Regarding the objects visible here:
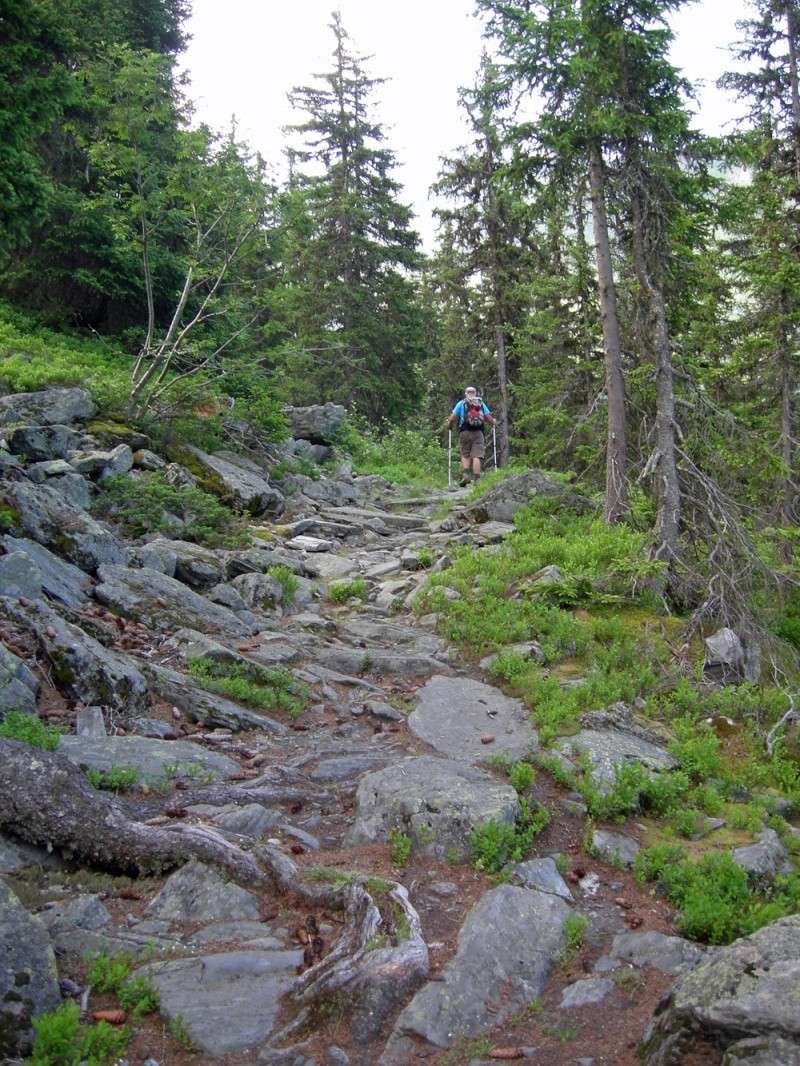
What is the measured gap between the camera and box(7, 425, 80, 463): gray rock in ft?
41.3

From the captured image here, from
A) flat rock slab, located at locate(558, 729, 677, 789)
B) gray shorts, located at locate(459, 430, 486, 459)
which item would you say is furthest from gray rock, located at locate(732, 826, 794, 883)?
gray shorts, located at locate(459, 430, 486, 459)

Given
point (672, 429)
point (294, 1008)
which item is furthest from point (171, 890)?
point (672, 429)

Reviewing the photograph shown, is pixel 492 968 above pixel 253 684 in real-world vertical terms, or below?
below

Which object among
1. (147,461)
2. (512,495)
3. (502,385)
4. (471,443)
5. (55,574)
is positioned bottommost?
(55,574)

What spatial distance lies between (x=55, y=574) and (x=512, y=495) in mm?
9331

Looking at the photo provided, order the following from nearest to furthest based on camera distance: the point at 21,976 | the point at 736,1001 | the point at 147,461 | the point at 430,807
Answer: the point at 736,1001 → the point at 21,976 → the point at 430,807 → the point at 147,461

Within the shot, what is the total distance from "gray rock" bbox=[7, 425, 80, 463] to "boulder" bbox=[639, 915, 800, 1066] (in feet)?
38.0

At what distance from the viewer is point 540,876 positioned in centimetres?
534

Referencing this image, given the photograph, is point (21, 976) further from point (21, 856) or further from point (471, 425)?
point (471, 425)

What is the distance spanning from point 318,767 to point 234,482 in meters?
9.82

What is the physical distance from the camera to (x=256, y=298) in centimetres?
1627

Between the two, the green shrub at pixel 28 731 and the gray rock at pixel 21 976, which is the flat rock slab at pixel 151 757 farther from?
the gray rock at pixel 21 976

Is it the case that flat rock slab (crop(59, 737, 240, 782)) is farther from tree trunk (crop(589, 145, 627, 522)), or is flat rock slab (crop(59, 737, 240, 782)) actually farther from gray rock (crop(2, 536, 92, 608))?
tree trunk (crop(589, 145, 627, 522))

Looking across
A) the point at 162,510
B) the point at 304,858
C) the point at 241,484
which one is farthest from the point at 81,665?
the point at 241,484
